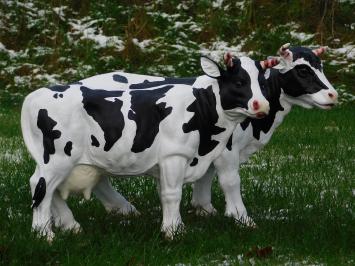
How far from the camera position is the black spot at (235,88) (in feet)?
16.4

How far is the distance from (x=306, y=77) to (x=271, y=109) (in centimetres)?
45

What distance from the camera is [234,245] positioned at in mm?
4977

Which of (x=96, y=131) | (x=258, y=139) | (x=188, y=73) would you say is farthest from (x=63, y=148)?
(x=188, y=73)

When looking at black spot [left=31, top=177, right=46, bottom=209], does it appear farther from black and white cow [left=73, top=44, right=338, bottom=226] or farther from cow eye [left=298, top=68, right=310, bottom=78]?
cow eye [left=298, top=68, right=310, bottom=78]

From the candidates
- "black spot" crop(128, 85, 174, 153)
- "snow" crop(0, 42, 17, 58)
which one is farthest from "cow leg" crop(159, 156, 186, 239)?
"snow" crop(0, 42, 17, 58)

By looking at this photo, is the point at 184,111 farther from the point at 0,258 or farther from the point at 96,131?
the point at 0,258

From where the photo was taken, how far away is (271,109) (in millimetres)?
5879

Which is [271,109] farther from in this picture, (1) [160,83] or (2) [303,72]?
(1) [160,83]

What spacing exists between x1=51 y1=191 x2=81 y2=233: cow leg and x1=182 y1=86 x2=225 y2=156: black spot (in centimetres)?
98

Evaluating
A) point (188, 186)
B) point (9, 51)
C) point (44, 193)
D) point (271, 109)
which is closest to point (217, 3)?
point (9, 51)

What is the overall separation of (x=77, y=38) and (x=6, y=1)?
8.25 ft

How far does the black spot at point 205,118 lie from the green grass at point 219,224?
59cm

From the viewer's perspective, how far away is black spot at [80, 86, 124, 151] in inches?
198

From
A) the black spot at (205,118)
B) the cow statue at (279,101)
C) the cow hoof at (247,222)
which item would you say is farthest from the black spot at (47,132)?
the cow hoof at (247,222)
